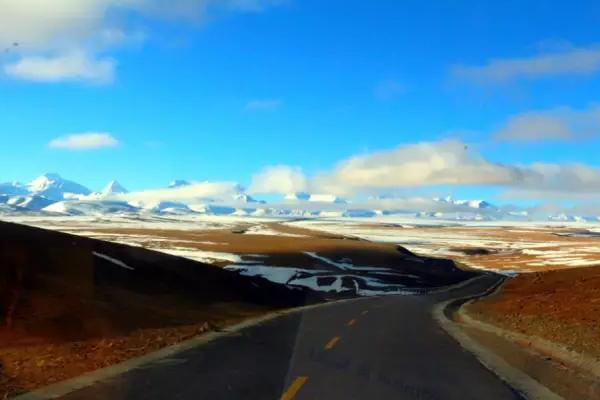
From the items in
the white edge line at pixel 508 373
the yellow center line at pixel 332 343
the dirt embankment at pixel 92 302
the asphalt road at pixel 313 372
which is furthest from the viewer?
the yellow center line at pixel 332 343

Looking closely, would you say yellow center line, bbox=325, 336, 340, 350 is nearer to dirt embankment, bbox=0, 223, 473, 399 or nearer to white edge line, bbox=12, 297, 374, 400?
white edge line, bbox=12, 297, 374, 400

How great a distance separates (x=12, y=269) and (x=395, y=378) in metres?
20.4

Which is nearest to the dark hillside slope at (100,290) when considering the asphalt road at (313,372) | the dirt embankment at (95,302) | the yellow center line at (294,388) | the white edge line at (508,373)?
the dirt embankment at (95,302)

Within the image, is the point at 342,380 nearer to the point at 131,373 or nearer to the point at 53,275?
the point at 131,373

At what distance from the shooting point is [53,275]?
2873 cm

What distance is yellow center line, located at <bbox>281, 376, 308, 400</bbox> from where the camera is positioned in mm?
10883

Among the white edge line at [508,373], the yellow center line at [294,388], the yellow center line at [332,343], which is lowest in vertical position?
the yellow center line at [332,343]

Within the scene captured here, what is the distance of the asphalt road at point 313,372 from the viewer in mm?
11227

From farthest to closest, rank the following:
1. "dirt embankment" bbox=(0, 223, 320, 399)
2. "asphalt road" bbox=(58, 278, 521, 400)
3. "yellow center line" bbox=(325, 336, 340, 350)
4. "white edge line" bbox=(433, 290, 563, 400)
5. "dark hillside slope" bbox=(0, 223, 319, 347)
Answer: "dark hillside slope" bbox=(0, 223, 319, 347) < "yellow center line" bbox=(325, 336, 340, 350) < "dirt embankment" bbox=(0, 223, 320, 399) < "white edge line" bbox=(433, 290, 563, 400) < "asphalt road" bbox=(58, 278, 521, 400)

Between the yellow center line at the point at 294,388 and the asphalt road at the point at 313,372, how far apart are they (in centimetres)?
2

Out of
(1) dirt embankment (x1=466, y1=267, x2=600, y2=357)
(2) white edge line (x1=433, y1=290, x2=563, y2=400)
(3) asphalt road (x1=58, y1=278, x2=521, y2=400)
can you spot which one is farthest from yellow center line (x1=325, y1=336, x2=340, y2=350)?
(1) dirt embankment (x1=466, y1=267, x2=600, y2=357)

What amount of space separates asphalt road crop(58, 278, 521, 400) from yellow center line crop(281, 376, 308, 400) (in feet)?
0.06

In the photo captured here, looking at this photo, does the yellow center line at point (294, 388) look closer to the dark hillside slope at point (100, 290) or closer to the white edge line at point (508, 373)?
the white edge line at point (508, 373)

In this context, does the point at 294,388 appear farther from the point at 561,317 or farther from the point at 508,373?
the point at 561,317
